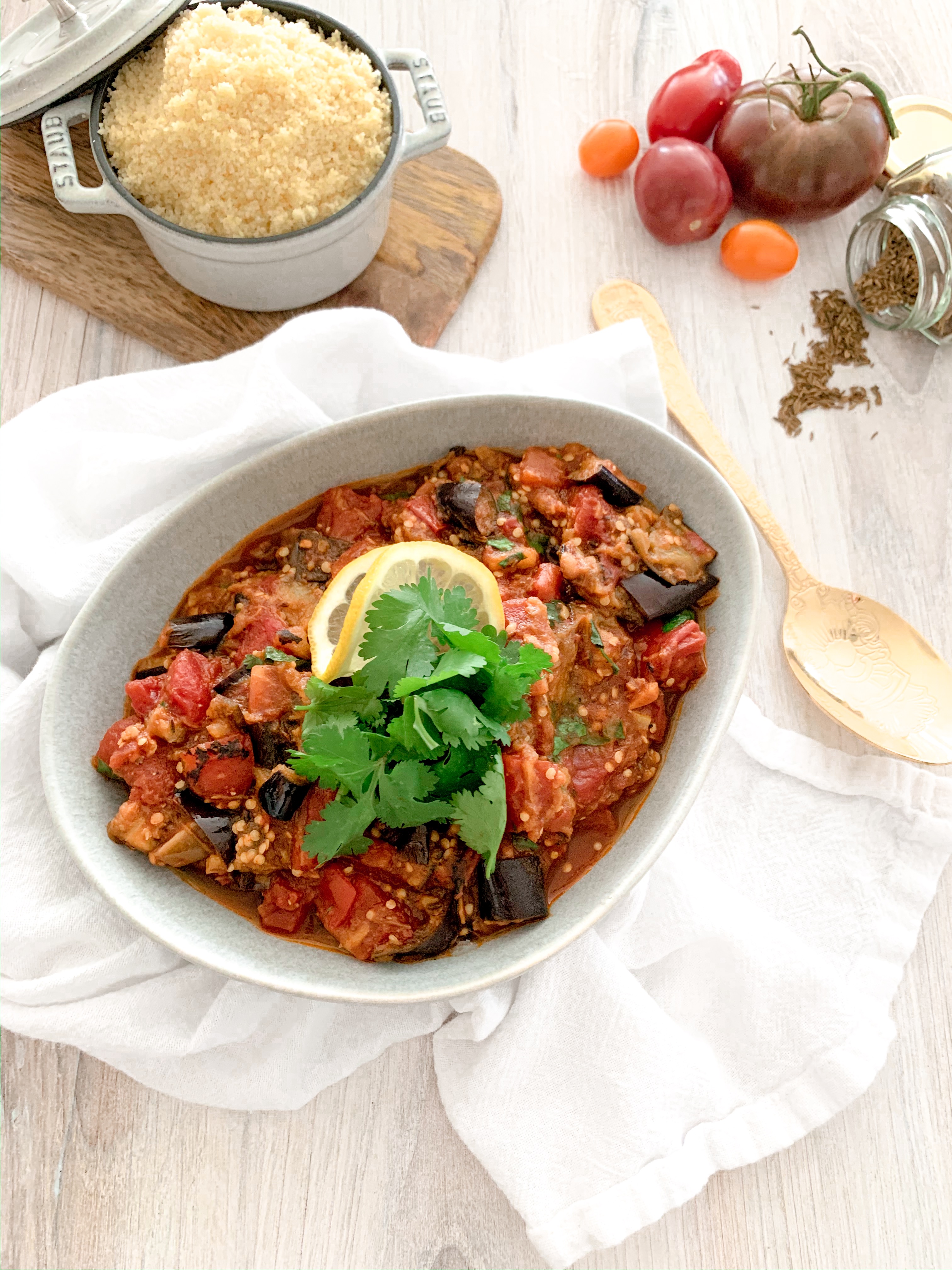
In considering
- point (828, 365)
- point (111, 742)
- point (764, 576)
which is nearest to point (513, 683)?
point (111, 742)

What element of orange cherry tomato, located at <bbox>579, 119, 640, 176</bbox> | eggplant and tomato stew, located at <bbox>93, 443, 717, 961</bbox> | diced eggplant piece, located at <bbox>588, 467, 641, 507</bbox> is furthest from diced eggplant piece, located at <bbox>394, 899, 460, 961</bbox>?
orange cherry tomato, located at <bbox>579, 119, 640, 176</bbox>

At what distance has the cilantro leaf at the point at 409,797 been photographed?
2797mm

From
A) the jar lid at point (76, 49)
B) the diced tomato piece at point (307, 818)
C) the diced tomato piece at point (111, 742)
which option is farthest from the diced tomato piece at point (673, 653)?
the jar lid at point (76, 49)

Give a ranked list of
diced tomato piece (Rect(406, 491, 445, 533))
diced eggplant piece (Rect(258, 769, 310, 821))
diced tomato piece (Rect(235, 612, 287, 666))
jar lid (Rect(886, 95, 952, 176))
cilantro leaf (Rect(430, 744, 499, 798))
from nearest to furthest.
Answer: cilantro leaf (Rect(430, 744, 499, 798)) → diced eggplant piece (Rect(258, 769, 310, 821)) → diced tomato piece (Rect(235, 612, 287, 666)) → diced tomato piece (Rect(406, 491, 445, 533)) → jar lid (Rect(886, 95, 952, 176))

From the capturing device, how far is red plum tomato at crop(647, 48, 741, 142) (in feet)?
13.3

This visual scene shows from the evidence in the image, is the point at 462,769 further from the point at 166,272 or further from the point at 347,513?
the point at 166,272

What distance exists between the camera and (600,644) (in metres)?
3.20

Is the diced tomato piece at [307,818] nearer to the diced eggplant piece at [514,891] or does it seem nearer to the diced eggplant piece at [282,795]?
the diced eggplant piece at [282,795]

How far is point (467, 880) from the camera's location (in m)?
3.08

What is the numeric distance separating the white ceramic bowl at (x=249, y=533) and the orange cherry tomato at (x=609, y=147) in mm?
1448

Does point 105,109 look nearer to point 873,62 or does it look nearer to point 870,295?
point 870,295

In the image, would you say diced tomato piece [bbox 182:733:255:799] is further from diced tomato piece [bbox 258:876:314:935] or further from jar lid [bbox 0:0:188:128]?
jar lid [bbox 0:0:188:128]

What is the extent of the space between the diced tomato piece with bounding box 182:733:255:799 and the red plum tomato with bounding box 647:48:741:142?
3.00 meters

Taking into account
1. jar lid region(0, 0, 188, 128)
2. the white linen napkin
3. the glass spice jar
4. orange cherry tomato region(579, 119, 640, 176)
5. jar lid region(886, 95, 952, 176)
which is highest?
jar lid region(0, 0, 188, 128)
